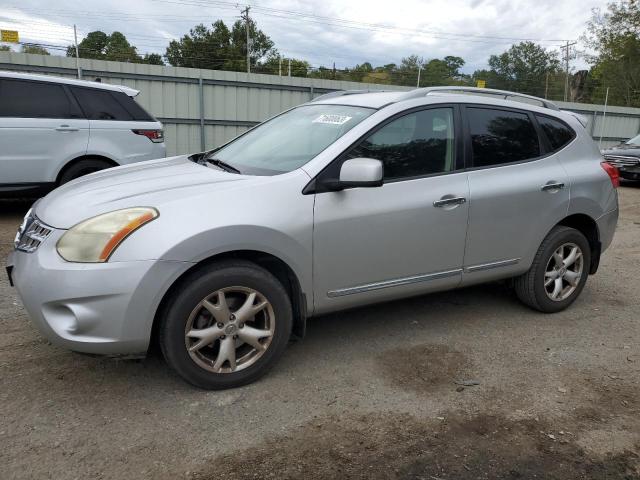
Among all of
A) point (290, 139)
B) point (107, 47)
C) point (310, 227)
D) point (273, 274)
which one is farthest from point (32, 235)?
point (107, 47)

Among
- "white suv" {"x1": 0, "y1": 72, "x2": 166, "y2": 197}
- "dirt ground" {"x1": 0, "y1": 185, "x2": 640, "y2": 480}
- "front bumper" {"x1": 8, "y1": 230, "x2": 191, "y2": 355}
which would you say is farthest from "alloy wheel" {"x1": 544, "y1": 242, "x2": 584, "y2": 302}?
"white suv" {"x1": 0, "y1": 72, "x2": 166, "y2": 197}

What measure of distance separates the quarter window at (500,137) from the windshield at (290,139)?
34.1 inches

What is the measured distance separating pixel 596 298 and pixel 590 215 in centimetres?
96

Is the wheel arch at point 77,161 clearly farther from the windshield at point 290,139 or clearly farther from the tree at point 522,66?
the tree at point 522,66

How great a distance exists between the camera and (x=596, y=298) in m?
4.85

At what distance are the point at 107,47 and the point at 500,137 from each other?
74.5 m

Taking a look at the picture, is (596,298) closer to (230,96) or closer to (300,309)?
(300,309)

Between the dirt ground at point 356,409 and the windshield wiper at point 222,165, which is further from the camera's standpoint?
the windshield wiper at point 222,165

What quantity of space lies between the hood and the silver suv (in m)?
0.02

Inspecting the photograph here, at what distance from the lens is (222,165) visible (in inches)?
143

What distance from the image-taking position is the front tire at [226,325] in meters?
2.78

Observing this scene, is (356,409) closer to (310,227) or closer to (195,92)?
(310,227)

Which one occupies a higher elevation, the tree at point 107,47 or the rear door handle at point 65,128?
the tree at point 107,47

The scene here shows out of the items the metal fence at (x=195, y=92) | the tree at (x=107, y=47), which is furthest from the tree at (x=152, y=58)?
the metal fence at (x=195, y=92)
